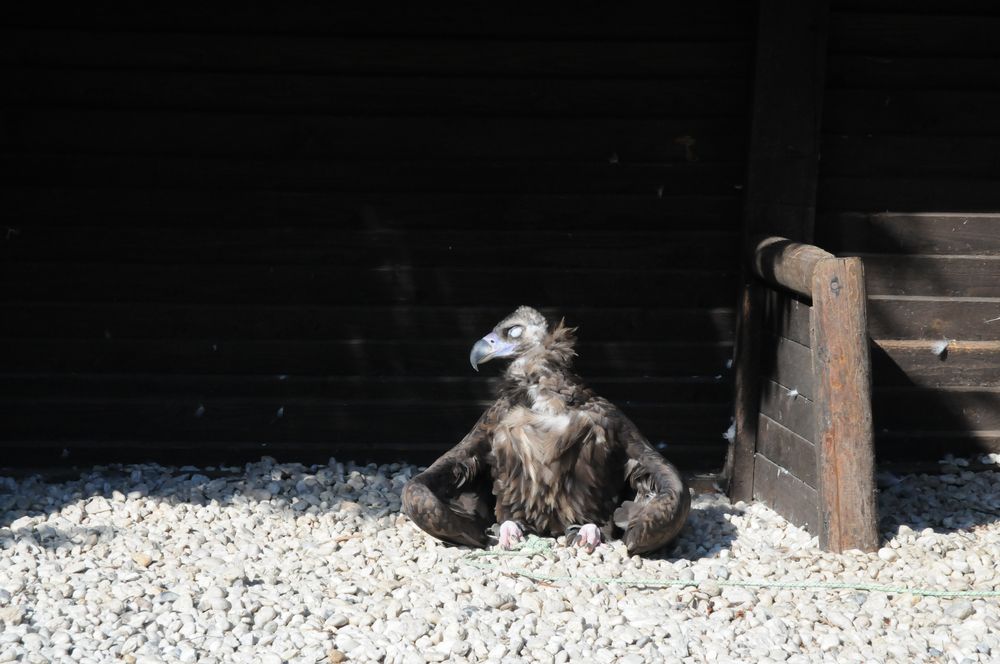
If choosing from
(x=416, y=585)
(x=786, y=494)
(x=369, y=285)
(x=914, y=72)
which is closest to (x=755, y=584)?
(x=786, y=494)

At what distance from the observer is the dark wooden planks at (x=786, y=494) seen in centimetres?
523

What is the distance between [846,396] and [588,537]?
1238mm

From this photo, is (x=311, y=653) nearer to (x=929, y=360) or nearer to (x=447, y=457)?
(x=447, y=457)

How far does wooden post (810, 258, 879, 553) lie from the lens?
15.6ft

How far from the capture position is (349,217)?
5953 mm

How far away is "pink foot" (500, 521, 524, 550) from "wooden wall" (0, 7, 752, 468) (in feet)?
3.54

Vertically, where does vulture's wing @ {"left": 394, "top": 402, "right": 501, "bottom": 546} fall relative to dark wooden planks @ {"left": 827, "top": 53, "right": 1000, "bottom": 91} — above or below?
below

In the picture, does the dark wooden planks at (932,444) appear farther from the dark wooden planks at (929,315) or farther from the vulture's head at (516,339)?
the vulture's head at (516,339)

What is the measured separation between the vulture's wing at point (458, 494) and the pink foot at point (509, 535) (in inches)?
3.3

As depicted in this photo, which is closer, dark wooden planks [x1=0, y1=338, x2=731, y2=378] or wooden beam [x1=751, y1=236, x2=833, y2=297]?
wooden beam [x1=751, y1=236, x2=833, y2=297]

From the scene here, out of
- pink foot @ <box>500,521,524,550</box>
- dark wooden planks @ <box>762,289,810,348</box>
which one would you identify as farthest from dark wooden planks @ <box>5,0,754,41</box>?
pink foot @ <box>500,521,524,550</box>

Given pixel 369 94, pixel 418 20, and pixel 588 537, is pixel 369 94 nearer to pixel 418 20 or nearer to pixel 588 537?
pixel 418 20

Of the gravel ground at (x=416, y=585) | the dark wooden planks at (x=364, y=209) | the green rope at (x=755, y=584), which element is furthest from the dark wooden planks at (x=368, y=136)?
the green rope at (x=755, y=584)

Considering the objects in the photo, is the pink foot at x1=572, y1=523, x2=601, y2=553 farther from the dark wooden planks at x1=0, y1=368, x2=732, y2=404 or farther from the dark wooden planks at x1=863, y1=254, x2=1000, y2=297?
the dark wooden planks at x1=863, y1=254, x2=1000, y2=297
